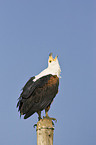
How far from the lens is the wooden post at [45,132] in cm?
497

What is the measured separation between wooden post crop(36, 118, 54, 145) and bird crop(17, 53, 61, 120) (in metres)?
0.51

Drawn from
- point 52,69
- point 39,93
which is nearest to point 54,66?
point 52,69

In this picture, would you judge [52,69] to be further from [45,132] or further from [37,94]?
[45,132]

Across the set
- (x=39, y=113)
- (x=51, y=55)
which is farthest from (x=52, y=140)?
(x=51, y=55)

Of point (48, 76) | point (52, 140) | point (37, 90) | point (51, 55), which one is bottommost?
point (52, 140)

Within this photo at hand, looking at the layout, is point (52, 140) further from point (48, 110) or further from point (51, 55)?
point (51, 55)

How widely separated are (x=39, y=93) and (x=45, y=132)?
3.66ft

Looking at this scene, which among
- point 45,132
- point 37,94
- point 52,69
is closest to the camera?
point 45,132

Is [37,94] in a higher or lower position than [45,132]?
higher

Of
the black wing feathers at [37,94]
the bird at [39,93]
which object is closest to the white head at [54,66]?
the bird at [39,93]

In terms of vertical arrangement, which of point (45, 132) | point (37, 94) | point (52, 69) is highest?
point (52, 69)

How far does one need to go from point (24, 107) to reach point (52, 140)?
1.10m

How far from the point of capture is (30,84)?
601 centimetres

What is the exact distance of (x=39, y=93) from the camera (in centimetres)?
587
